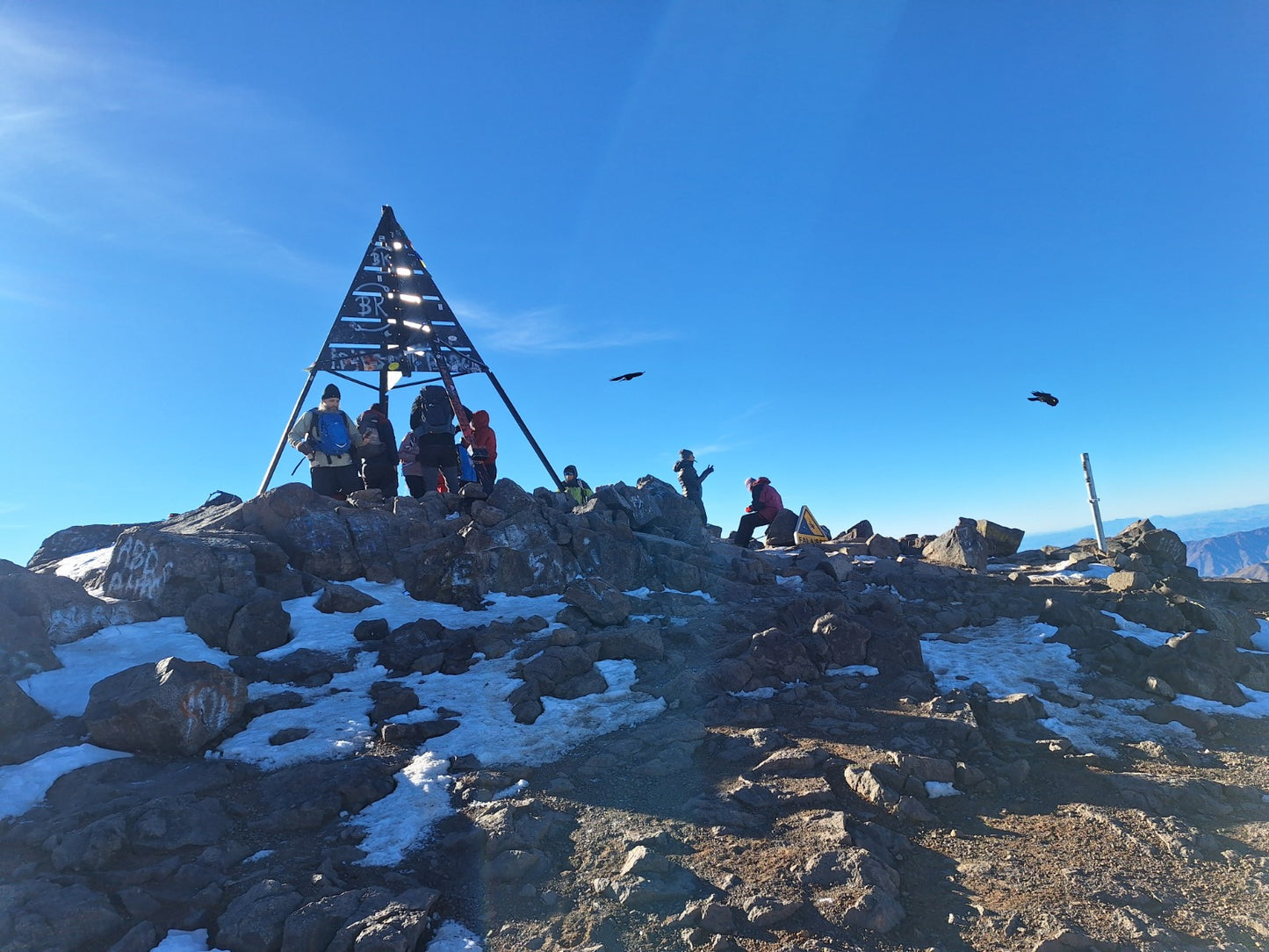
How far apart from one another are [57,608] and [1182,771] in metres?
13.5

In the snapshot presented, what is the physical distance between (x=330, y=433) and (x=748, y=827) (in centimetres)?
1073

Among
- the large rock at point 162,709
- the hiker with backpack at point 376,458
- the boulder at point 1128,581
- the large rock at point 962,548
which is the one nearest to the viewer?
the large rock at point 162,709

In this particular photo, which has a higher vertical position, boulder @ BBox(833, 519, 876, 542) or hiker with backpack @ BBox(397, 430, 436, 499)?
hiker with backpack @ BBox(397, 430, 436, 499)

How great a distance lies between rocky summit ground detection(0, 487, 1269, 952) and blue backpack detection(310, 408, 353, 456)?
417cm

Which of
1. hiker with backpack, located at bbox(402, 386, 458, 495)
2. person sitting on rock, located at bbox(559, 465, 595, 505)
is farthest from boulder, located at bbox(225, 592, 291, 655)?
person sitting on rock, located at bbox(559, 465, 595, 505)

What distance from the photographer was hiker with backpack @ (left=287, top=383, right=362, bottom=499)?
13.0 metres

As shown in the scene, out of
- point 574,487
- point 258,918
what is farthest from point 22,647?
point 574,487

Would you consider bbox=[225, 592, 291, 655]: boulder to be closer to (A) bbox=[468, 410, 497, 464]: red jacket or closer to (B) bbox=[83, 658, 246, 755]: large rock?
(B) bbox=[83, 658, 246, 755]: large rock

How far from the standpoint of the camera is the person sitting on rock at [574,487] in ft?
59.6

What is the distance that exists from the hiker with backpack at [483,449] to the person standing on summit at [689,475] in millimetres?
6862

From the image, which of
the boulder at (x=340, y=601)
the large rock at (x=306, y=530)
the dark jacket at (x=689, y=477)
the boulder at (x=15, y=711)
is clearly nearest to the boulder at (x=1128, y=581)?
the dark jacket at (x=689, y=477)

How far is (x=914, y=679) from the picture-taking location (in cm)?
903

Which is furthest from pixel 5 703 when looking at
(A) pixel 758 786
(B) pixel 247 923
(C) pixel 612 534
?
(C) pixel 612 534

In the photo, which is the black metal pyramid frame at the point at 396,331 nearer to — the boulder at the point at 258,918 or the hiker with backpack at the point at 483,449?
the hiker with backpack at the point at 483,449
